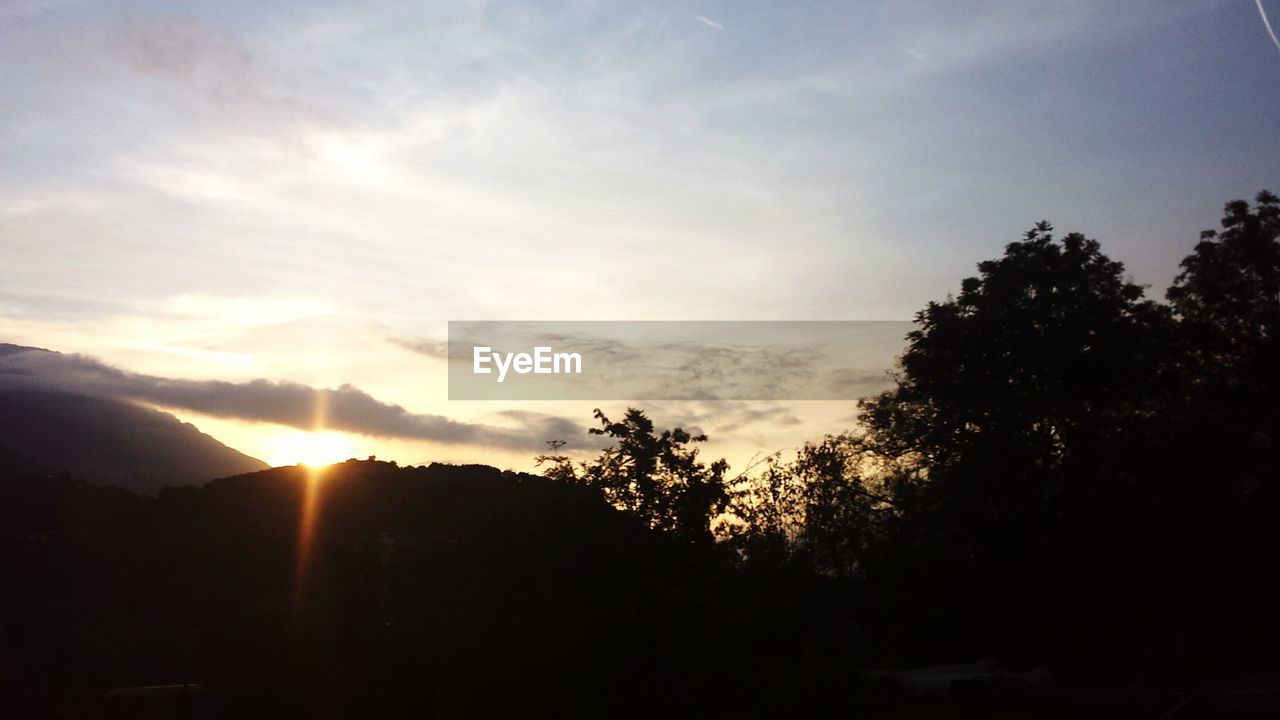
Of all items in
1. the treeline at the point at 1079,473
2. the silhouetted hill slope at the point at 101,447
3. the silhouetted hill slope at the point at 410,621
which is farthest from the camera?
the silhouetted hill slope at the point at 101,447

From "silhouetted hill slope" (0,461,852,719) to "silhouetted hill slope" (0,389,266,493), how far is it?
5386 cm

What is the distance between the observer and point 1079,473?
1423 inches

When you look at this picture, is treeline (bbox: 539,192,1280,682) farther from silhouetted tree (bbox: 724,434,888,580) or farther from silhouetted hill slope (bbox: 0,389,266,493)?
silhouetted hill slope (bbox: 0,389,266,493)

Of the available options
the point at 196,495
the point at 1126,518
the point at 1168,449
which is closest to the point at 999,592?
the point at 1126,518

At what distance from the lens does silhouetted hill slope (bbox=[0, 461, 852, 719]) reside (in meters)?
18.1

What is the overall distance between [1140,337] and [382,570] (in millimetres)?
32693

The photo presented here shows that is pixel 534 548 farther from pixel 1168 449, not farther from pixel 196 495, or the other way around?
pixel 196 495

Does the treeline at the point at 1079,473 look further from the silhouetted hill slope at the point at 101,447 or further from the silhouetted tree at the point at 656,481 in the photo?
the silhouetted hill slope at the point at 101,447

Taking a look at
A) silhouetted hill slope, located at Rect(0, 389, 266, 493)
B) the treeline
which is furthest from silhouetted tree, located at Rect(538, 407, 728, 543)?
silhouetted hill slope, located at Rect(0, 389, 266, 493)

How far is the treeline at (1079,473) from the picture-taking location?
1334 inches

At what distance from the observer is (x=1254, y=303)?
36.8 metres

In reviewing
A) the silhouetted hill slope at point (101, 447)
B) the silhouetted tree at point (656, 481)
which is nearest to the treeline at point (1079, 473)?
the silhouetted tree at point (656, 481)

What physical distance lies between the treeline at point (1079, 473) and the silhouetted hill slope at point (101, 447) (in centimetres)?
7704

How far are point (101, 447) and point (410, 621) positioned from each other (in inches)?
4418
